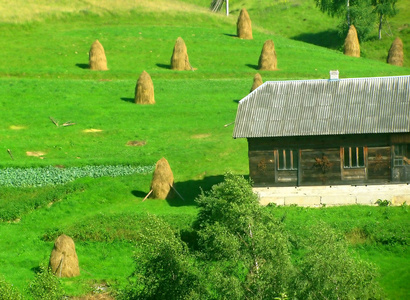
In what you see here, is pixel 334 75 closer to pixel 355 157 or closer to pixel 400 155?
pixel 355 157

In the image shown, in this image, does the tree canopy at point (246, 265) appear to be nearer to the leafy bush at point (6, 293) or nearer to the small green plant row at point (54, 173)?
the leafy bush at point (6, 293)

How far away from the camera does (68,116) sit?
57.3 meters

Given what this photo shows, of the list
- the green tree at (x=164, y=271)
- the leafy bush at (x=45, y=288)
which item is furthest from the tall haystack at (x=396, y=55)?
the leafy bush at (x=45, y=288)

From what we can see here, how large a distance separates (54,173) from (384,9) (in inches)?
1972

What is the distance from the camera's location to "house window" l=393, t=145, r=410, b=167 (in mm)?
41209

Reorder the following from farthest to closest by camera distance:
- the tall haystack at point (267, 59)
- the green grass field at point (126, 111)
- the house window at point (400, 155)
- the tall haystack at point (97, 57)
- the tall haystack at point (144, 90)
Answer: the tall haystack at point (267, 59), the tall haystack at point (97, 57), the tall haystack at point (144, 90), the house window at point (400, 155), the green grass field at point (126, 111)

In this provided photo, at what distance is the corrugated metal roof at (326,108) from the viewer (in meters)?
41.4

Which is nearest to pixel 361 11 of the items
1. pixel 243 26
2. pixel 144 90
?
pixel 243 26

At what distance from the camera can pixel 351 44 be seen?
7775 cm

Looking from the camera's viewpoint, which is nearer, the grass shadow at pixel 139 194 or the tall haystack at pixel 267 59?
the grass shadow at pixel 139 194

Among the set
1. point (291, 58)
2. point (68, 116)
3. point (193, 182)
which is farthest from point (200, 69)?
point (193, 182)

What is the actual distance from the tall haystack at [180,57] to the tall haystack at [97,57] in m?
5.75

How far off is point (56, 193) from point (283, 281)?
18.7 meters

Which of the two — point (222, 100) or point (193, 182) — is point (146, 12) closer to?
point (222, 100)
